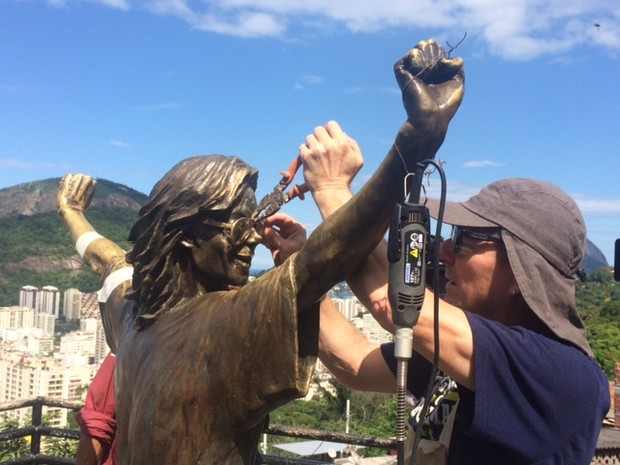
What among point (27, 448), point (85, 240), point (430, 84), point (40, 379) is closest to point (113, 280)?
point (85, 240)

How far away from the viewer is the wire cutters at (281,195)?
75.7 inches

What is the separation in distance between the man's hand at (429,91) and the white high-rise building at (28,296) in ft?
310

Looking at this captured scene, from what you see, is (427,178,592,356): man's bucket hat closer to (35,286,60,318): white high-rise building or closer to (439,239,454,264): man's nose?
(439,239,454,264): man's nose

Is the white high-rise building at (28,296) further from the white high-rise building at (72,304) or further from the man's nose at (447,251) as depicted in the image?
the man's nose at (447,251)

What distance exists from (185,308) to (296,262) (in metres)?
0.47

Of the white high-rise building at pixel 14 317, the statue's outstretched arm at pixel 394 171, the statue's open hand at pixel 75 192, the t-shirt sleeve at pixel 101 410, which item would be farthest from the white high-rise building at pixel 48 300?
the statue's outstretched arm at pixel 394 171

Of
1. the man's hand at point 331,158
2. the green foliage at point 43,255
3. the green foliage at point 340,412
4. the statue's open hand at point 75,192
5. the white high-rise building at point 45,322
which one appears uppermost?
the green foliage at point 43,255

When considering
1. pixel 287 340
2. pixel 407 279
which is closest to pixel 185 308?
pixel 287 340

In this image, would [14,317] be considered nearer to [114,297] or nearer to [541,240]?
[114,297]

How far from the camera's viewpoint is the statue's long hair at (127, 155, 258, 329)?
1863mm

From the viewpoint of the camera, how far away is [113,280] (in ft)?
8.35

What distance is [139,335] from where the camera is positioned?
2.03 m

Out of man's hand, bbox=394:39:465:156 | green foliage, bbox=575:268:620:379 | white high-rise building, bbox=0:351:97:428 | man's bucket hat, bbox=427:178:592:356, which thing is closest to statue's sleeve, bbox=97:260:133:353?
man's bucket hat, bbox=427:178:592:356

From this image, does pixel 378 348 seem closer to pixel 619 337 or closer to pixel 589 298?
pixel 619 337
